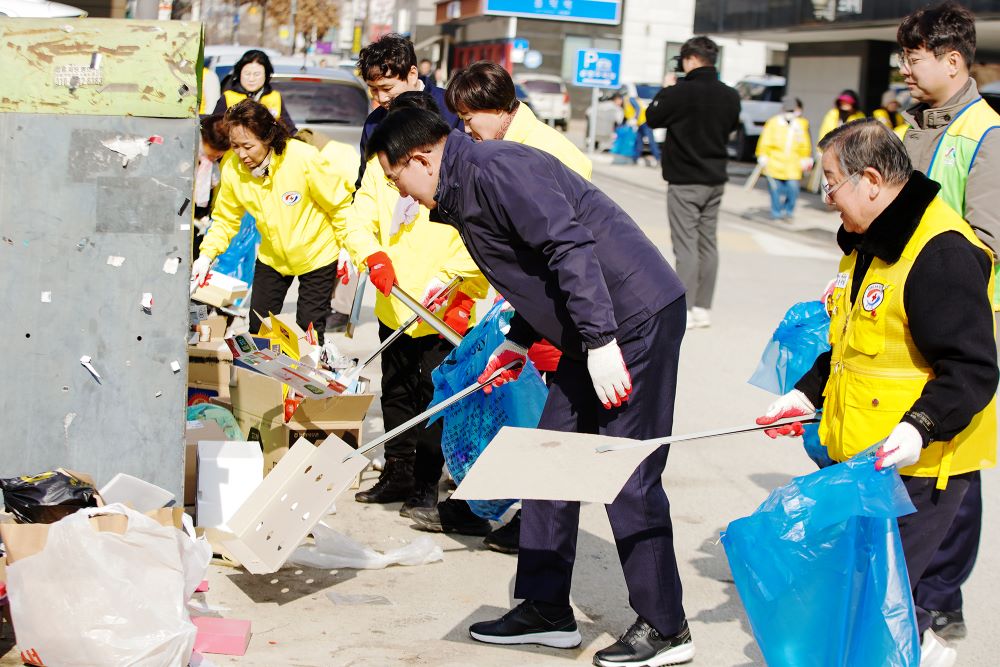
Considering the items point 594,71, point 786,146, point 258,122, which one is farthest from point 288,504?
point 594,71

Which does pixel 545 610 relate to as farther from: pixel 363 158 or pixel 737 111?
pixel 737 111

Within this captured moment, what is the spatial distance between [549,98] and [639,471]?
3345 centimetres

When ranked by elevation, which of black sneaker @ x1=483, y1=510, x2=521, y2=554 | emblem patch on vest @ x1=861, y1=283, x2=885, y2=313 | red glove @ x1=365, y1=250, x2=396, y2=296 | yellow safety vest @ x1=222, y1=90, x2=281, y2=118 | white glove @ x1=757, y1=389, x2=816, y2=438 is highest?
yellow safety vest @ x1=222, y1=90, x2=281, y2=118

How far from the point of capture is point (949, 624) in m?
3.96

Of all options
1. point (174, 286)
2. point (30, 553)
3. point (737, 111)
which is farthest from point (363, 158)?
point (737, 111)

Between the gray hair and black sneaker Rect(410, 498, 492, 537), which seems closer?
the gray hair

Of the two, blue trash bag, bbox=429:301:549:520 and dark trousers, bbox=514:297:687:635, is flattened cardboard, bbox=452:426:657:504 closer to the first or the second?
dark trousers, bbox=514:297:687:635

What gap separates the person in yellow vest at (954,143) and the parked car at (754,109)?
22174 millimetres

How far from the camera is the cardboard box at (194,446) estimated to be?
462 centimetres

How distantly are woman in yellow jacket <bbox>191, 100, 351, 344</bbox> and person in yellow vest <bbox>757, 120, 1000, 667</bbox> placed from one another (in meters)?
3.07

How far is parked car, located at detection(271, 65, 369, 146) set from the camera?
12203 millimetres

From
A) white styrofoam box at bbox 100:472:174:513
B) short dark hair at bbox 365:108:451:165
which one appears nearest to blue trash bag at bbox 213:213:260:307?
white styrofoam box at bbox 100:472:174:513

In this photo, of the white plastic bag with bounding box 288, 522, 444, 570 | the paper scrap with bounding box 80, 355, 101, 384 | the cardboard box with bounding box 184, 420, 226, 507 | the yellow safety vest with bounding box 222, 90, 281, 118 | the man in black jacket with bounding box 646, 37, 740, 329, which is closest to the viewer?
the paper scrap with bounding box 80, 355, 101, 384

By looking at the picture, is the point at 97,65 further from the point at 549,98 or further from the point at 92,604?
the point at 549,98
